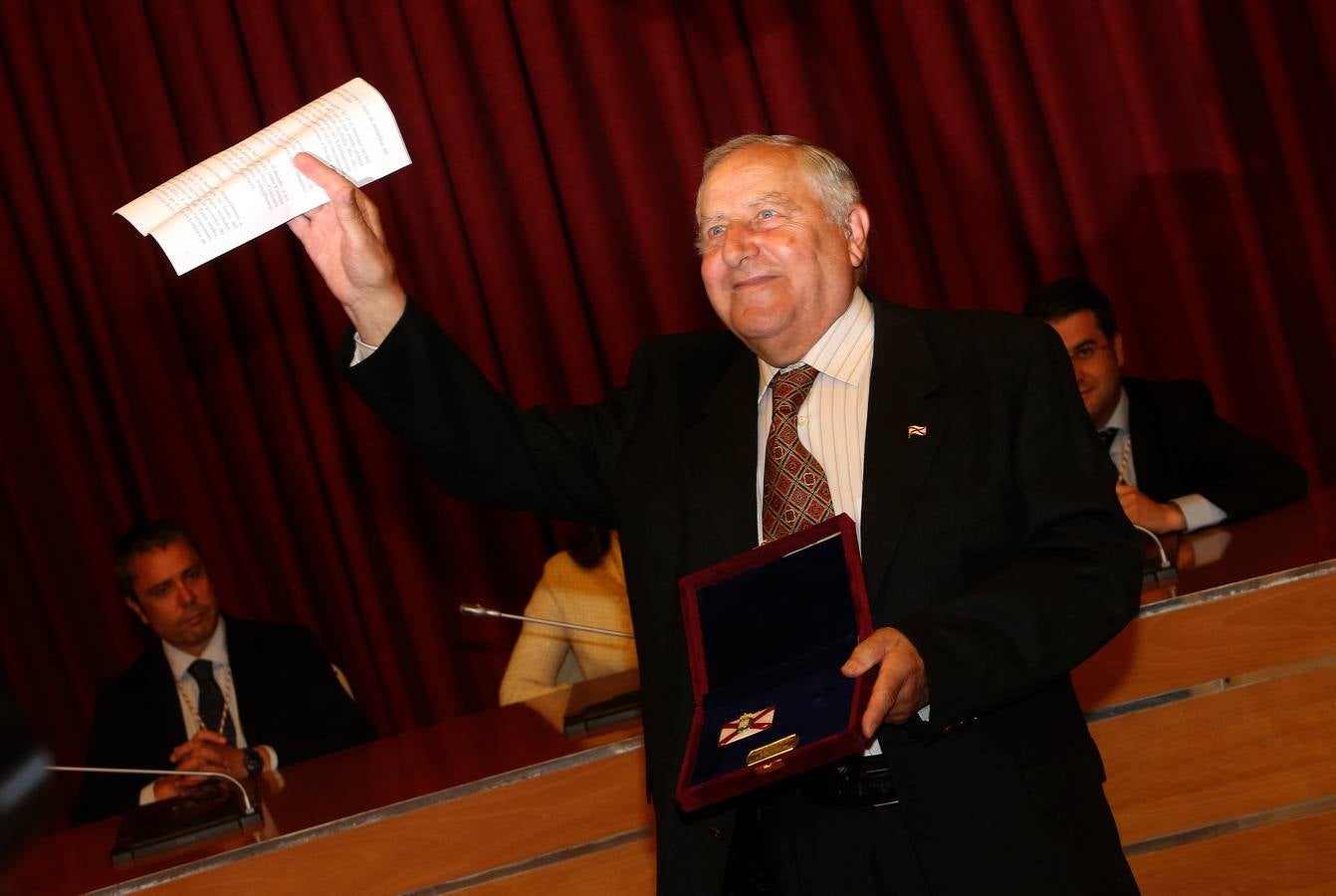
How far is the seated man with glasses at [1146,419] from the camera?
381 cm

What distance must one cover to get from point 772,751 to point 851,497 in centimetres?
43

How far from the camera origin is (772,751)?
1.52 metres

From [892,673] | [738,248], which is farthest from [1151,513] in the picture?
[892,673]

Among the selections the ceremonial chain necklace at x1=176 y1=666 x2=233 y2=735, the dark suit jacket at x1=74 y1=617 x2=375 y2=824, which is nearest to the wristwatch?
the dark suit jacket at x1=74 y1=617 x2=375 y2=824

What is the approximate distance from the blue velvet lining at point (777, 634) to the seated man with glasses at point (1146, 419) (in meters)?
2.27

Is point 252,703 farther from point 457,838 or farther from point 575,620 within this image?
point 457,838

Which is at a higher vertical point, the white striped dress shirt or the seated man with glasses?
the white striped dress shirt

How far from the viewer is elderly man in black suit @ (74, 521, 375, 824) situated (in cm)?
413

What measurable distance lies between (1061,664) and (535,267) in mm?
3635

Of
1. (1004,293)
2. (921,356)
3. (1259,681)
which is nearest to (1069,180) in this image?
(1004,293)

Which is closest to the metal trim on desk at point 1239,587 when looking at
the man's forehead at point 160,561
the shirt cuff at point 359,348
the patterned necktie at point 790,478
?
the patterned necktie at point 790,478

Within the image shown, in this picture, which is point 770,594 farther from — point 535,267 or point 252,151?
point 535,267

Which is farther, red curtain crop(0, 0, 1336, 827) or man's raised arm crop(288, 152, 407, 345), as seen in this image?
red curtain crop(0, 0, 1336, 827)

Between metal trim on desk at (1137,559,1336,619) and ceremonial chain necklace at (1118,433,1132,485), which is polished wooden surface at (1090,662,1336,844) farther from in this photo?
ceremonial chain necklace at (1118,433,1132,485)
